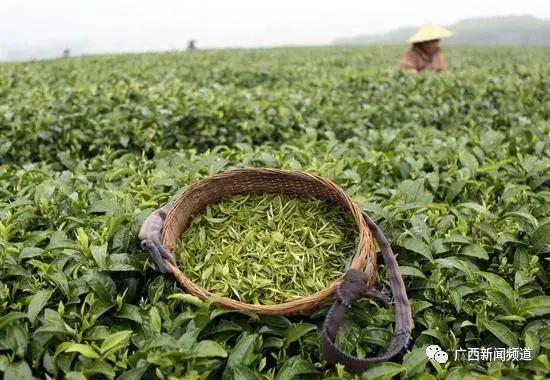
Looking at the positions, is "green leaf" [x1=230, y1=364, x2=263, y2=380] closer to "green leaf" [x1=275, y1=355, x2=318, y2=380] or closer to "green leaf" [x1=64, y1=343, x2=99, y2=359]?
"green leaf" [x1=275, y1=355, x2=318, y2=380]

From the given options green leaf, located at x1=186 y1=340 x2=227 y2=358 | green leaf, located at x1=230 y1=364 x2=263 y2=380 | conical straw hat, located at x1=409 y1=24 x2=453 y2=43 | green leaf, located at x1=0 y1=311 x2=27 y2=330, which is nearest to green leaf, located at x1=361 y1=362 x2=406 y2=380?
green leaf, located at x1=230 y1=364 x2=263 y2=380

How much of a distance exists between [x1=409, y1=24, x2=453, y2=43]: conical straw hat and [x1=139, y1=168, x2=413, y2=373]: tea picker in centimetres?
614

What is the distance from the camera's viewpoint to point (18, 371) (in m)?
1.41

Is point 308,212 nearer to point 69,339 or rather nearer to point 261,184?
point 261,184

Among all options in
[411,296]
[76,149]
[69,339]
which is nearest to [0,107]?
[76,149]

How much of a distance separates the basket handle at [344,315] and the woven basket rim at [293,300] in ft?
0.16

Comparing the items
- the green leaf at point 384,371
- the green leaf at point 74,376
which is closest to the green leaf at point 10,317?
the green leaf at point 74,376

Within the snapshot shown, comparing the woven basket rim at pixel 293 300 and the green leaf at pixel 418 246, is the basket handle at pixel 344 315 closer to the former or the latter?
the woven basket rim at pixel 293 300

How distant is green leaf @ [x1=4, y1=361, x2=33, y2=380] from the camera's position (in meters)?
1.40

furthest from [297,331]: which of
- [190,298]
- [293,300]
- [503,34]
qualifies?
[503,34]

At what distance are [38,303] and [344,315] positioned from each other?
3.33 ft

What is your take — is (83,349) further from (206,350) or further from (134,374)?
(206,350)

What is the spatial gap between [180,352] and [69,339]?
41 centimetres

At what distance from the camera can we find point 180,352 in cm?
141
